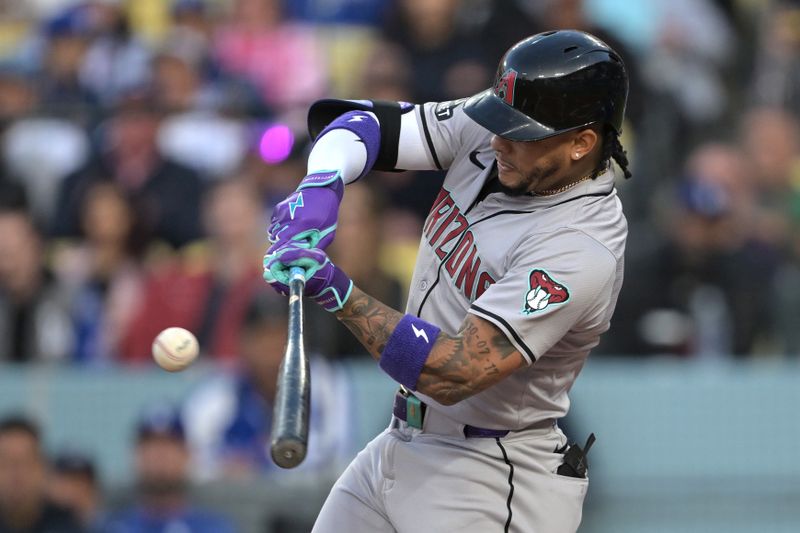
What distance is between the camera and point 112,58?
358 inches

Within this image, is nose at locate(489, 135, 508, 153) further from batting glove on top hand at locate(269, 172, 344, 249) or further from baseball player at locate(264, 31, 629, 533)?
batting glove on top hand at locate(269, 172, 344, 249)

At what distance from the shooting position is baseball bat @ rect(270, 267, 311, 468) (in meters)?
3.07

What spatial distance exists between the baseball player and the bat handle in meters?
0.02

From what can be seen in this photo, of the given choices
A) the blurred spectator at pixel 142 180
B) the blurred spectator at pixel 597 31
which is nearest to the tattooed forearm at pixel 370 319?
the blurred spectator at pixel 142 180

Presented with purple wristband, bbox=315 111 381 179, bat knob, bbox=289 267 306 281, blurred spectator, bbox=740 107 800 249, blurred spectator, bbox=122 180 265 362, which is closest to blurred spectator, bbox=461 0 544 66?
blurred spectator, bbox=740 107 800 249

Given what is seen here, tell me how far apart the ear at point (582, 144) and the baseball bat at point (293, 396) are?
0.86 meters

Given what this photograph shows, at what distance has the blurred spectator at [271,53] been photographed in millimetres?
8859

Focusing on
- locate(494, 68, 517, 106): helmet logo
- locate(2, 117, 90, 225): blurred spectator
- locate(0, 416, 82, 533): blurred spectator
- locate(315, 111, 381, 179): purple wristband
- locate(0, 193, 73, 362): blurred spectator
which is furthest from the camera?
locate(2, 117, 90, 225): blurred spectator

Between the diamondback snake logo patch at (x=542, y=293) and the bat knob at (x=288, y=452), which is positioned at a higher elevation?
the diamondback snake logo patch at (x=542, y=293)

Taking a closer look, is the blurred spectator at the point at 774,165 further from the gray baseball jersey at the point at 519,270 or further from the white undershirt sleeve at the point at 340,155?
the white undershirt sleeve at the point at 340,155

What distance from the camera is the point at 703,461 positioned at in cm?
714

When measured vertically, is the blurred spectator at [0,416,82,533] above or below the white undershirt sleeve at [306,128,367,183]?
below

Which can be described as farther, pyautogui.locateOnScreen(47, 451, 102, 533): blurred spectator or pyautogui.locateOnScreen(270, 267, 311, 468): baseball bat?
pyautogui.locateOnScreen(47, 451, 102, 533): blurred spectator

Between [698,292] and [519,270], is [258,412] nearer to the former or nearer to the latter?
[698,292]
